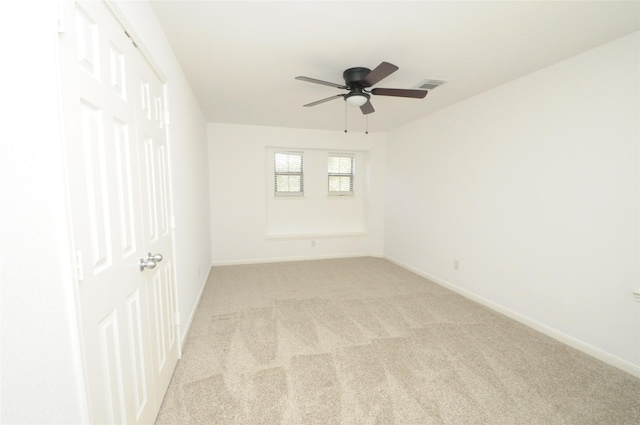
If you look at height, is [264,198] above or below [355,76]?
below

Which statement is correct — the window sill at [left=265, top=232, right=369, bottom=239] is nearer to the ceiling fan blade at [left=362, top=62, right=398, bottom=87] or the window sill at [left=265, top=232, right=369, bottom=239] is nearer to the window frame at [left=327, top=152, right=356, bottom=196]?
the window frame at [left=327, top=152, right=356, bottom=196]

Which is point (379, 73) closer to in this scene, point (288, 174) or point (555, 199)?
point (555, 199)

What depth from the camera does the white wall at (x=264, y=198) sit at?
14.6 feet

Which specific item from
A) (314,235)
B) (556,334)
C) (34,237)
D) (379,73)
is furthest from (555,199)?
(314,235)

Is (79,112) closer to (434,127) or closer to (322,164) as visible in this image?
(434,127)

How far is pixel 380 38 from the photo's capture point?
193cm

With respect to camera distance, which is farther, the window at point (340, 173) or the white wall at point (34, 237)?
the window at point (340, 173)

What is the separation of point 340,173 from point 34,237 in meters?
4.83

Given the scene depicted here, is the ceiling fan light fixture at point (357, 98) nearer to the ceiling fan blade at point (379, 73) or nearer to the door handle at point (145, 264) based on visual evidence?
the ceiling fan blade at point (379, 73)

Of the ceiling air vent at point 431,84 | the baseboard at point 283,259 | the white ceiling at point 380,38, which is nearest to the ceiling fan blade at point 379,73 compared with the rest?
the white ceiling at point 380,38

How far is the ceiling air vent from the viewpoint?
8.81 feet

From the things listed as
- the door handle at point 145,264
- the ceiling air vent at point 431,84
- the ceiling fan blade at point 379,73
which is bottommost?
the door handle at point 145,264

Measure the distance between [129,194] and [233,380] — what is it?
1.43 metres

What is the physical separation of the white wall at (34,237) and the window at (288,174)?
13.8 feet
